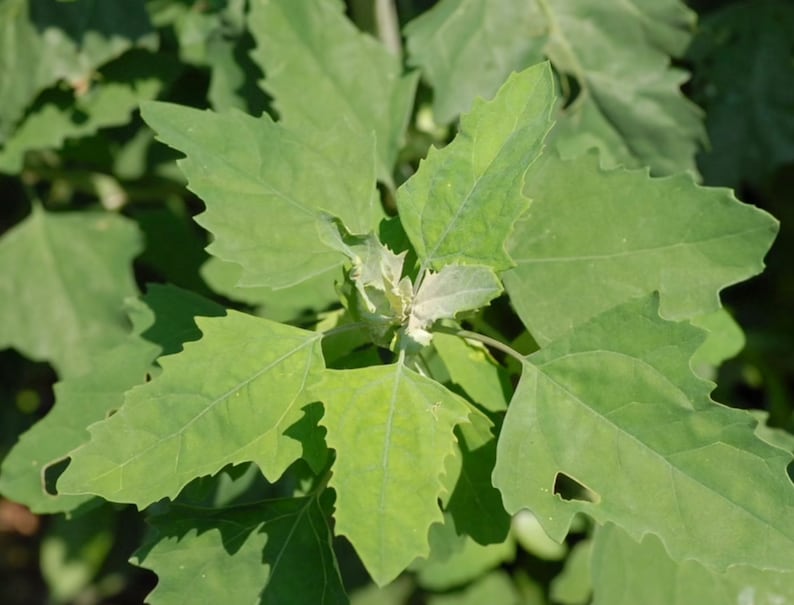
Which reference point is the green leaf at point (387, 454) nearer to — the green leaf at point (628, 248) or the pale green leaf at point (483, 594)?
the green leaf at point (628, 248)

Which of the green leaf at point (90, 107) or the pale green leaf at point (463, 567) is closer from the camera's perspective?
the green leaf at point (90, 107)

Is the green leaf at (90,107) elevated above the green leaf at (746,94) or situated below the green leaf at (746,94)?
above

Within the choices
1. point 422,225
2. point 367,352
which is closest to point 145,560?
point 367,352

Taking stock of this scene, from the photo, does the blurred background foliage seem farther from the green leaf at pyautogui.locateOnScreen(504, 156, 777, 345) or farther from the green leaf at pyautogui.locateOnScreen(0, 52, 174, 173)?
the green leaf at pyautogui.locateOnScreen(504, 156, 777, 345)

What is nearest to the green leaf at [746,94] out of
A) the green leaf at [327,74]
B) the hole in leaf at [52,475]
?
the green leaf at [327,74]

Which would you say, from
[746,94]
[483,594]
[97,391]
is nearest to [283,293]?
[97,391]

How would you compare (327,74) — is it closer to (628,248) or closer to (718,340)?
(628,248)
